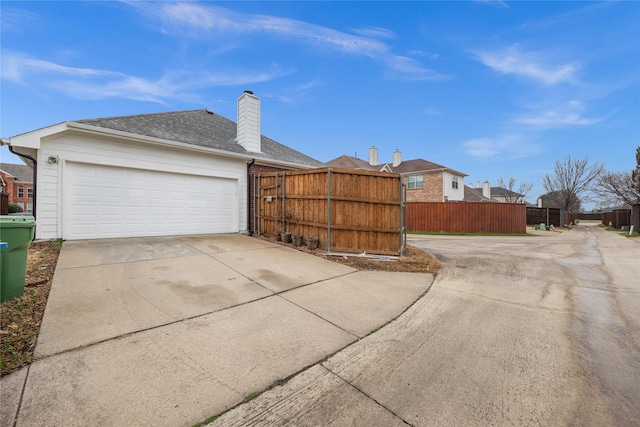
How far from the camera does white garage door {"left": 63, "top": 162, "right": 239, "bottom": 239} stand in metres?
7.30

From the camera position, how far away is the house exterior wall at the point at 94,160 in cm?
681

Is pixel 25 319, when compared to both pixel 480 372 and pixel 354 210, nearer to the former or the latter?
pixel 480 372

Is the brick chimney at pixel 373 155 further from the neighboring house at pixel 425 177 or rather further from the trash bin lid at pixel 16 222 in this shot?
the trash bin lid at pixel 16 222

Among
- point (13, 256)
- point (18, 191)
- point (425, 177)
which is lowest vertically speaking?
point (13, 256)

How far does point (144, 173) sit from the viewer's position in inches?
328

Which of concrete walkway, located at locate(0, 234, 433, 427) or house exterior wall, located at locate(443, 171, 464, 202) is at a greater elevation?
house exterior wall, located at locate(443, 171, 464, 202)

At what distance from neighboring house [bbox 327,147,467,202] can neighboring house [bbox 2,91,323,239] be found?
1473cm

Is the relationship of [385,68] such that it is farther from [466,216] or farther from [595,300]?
[595,300]

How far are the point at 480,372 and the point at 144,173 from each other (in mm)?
9589

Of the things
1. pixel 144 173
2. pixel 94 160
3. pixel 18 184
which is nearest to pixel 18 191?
pixel 18 184

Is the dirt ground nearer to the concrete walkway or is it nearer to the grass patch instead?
the grass patch

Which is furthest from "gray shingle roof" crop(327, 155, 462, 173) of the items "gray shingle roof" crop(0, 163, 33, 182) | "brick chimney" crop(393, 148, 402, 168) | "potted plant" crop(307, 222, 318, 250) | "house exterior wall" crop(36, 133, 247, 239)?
"gray shingle roof" crop(0, 163, 33, 182)

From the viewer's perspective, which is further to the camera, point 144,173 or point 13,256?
point 144,173

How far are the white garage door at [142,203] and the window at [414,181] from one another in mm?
20765
